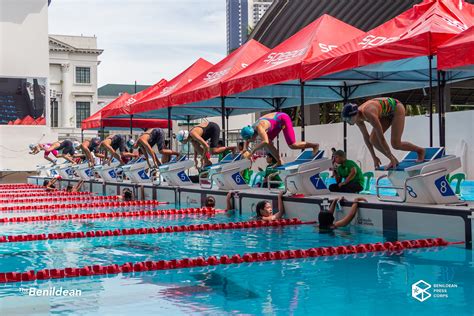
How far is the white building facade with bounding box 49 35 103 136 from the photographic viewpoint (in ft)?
225

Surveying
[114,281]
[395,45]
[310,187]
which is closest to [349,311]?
[114,281]

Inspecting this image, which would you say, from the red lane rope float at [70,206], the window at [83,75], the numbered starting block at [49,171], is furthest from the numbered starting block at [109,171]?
the window at [83,75]

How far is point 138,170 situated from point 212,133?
456 cm

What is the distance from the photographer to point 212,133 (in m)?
14.7

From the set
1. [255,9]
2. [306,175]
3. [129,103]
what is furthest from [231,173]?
[255,9]

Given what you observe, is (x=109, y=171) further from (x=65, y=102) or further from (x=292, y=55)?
(x=65, y=102)

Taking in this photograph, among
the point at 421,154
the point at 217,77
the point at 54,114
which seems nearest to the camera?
the point at 421,154

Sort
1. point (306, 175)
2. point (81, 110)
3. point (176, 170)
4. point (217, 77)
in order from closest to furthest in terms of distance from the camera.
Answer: point (306, 175)
point (217, 77)
point (176, 170)
point (81, 110)

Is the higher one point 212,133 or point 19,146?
point 19,146

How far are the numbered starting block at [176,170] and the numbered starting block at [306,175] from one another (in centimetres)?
496

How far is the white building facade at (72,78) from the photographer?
6862cm

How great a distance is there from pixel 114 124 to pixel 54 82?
4287 centimetres

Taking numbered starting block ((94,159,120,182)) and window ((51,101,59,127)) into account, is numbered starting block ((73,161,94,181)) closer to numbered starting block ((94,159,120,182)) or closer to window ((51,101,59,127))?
numbered starting block ((94,159,120,182))

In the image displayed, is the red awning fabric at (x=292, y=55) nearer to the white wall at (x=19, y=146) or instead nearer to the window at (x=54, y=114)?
the white wall at (x=19, y=146)
